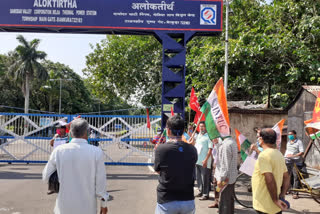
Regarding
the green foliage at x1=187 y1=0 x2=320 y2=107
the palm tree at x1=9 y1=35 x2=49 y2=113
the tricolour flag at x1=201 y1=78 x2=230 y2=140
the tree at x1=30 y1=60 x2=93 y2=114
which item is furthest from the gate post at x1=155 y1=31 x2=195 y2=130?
the tree at x1=30 y1=60 x2=93 y2=114

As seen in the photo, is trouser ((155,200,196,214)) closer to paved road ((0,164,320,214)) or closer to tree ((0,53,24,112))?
paved road ((0,164,320,214))

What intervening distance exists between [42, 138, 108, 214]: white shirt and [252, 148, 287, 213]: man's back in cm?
183

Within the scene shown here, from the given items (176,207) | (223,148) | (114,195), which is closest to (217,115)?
(223,148)

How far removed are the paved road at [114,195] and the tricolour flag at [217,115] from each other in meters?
1.85

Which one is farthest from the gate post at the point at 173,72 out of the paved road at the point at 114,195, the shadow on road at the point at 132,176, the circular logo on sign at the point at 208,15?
the paved road at the point at 114,195

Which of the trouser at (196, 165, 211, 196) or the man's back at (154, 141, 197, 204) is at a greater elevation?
the man's back at (154, 141, 197, 204)

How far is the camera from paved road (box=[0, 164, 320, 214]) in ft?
21.1

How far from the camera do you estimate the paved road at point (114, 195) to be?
6.43 meters

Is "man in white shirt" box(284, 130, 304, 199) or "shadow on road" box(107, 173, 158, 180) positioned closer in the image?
"man in white shirt" box(284, 130, 304, 199)

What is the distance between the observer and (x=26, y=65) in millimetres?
44406

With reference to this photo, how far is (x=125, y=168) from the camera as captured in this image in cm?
1151

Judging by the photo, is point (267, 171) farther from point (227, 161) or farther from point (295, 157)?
point (295, 157)

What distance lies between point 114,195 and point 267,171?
478cm

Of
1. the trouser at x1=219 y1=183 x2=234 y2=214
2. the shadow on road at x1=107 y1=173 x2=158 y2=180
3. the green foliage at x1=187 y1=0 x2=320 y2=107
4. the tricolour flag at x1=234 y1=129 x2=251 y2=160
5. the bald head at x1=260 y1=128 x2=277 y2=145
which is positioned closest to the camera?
the bald head at x1=260 y1=128 x2=277 y2=145
